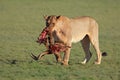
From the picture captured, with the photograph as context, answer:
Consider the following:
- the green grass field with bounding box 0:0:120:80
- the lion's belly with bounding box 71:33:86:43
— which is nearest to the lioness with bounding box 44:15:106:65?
the lion's belly with bounding box 71:33:86:43

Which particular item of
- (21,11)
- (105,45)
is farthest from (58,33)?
(21,11)

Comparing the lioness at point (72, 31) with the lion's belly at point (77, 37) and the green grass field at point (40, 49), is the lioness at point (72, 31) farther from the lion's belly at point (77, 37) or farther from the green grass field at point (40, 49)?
the green grass field at point (40, 49)

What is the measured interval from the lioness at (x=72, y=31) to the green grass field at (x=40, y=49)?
491 millimetres

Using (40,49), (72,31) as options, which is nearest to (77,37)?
(72,31)

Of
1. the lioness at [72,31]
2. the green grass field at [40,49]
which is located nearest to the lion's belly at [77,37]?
the lioness at [72,31]

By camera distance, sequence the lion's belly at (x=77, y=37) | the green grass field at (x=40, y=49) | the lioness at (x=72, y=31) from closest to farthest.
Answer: the green grass field at (x=40, y=49), the lioness at (x=72, y=31), the lion's belly at (x=77, y=37)

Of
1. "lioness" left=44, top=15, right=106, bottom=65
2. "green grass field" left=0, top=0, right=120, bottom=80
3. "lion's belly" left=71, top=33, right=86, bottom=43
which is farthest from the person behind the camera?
"lion's belly" left=71, top=33, right=86, bottom=43

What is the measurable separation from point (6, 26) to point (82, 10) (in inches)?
457

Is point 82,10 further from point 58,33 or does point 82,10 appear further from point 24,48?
point 58,33

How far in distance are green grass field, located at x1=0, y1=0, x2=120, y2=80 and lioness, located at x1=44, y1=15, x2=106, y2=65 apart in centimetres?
49

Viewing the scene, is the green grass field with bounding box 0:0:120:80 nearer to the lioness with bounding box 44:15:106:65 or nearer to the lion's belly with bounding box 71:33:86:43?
the lioness with bounding box 44:15:106:65

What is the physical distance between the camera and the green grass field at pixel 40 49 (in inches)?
433

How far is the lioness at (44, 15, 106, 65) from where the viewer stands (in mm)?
12172

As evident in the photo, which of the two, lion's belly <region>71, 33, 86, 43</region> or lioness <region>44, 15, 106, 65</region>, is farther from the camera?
lion's belly <region>71, 33, 86, 43</region>
